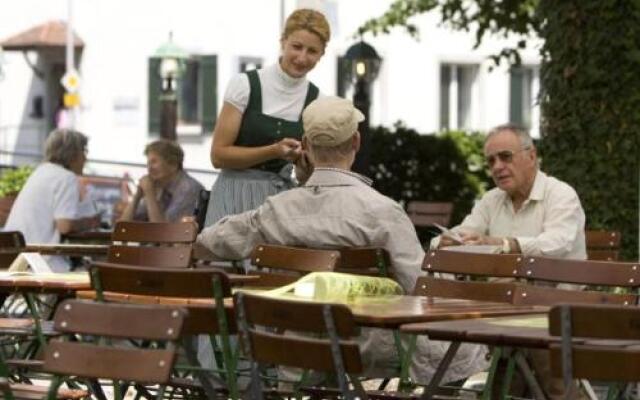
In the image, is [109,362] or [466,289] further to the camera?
[466,289]

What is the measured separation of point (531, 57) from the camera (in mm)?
45312

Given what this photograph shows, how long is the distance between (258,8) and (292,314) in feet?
112

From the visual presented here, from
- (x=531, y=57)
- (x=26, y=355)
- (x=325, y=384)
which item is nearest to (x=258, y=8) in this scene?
(x=531, y=57)

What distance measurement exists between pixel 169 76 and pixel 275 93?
27.7 metres

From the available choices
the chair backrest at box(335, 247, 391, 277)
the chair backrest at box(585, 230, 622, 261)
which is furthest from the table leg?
the chair backrest at box(585, 230, 622, 261)

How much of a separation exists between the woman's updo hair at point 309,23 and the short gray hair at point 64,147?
4260 mm

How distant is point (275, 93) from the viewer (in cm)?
1099

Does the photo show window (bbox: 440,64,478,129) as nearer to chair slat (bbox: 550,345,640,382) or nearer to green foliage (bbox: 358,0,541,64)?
green foliage (bbox: 358,0,541,64)

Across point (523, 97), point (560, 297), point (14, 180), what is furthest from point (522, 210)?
point (523, 97)

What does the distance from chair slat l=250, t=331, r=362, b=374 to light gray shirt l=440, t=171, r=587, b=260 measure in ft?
9.97

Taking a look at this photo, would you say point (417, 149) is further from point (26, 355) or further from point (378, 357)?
point (378, 357)

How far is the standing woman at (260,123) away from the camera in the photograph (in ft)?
35.4

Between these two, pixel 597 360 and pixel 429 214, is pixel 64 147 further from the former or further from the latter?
pixel 597 360

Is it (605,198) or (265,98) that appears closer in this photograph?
(265,98)
